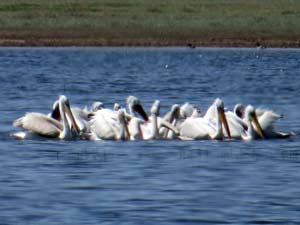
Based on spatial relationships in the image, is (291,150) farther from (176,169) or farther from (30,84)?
(30,84)

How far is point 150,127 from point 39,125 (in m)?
1.37

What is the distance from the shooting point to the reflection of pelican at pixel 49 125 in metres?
16.5

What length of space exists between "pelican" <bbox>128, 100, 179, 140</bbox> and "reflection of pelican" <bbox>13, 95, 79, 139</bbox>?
0.68 metres

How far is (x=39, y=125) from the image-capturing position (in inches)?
653

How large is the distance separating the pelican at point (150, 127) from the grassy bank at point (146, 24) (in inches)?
1241

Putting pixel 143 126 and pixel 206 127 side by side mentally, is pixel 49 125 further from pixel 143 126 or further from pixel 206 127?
pixel 206 127

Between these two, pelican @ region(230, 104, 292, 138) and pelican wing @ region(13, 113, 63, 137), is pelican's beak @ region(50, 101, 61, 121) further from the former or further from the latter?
pelican @ region(230, 104, 292, 138)

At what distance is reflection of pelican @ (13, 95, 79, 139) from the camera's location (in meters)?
16.5

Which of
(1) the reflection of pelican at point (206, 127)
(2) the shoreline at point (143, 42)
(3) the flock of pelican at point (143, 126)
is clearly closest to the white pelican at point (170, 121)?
(3) the flock of pelican at point (143, 126)

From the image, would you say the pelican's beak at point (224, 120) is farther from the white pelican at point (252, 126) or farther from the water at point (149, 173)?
the water at point (149, 173)

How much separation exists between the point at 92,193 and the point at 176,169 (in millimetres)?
1901

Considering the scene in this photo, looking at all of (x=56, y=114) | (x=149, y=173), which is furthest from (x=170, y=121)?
(x=149, y=173)

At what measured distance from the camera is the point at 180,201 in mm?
11656

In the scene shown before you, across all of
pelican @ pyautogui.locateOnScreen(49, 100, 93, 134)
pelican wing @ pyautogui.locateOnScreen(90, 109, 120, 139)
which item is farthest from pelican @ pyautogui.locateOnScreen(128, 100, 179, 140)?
pelican @ pyautogui.locateOnScreen(49, 100, 93, 134)
